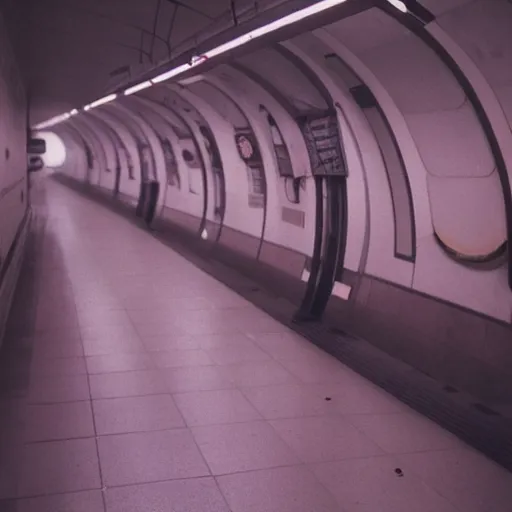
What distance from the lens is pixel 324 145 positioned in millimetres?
8297

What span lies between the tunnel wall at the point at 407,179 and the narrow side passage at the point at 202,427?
2.83 feet

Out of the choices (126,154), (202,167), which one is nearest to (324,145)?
(202,167)

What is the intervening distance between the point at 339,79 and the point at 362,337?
295 centimetres

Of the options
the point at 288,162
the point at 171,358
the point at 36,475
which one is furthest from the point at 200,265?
the point at 36,475

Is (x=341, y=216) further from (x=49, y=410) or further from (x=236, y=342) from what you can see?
(x=49, y=410)

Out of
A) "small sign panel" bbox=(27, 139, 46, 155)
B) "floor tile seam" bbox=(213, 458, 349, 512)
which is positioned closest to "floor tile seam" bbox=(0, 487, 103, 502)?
"floor tile seam" bbox=(213, 458, 349, 512)

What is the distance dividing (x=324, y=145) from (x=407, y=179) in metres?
1.74

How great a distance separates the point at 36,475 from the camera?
4.24m

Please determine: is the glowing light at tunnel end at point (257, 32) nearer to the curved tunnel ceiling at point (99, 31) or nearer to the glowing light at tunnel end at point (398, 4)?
the glowing light at tunnel end at point (398, 4)

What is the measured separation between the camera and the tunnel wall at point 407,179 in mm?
5449

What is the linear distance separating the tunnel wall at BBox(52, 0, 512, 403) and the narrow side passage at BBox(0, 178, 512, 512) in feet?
2.83

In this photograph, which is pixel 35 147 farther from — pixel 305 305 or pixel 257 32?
pixel 257 32

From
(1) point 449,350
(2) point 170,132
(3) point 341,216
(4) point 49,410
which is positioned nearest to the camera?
(4) point 49,410

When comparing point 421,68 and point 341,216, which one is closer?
point 421,68
